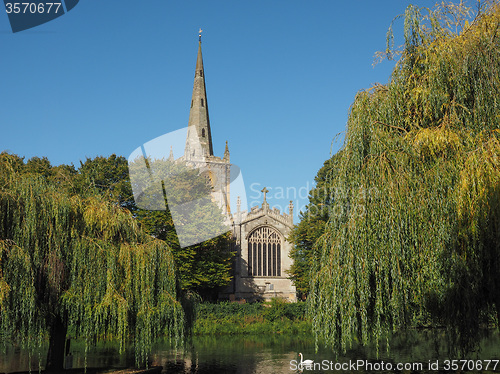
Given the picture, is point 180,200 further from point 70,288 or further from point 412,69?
point 412,69

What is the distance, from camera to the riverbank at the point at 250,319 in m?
31.7

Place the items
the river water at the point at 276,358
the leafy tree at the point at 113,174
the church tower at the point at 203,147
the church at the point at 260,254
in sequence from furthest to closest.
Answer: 1. the church tower at the point at 203,147
2. the church at the point at 260,254
3. the leafy tree at the point at 113,174
4. the river water at the point at 276,358

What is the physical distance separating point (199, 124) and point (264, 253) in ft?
57.9

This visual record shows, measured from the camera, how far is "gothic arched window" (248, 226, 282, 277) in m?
44.7

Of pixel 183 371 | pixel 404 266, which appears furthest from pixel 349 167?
pixel 183 371

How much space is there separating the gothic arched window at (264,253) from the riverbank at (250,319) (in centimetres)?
996

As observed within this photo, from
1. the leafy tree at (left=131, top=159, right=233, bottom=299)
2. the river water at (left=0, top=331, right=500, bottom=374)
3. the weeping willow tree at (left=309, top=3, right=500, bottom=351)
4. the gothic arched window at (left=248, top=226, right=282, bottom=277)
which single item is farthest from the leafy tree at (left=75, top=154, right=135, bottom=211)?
the weeping willow tree at (left=309, top=3, right=500, bottom=351)

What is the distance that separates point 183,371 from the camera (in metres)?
16.4

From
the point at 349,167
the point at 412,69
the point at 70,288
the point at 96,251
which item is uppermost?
the point at 412,69

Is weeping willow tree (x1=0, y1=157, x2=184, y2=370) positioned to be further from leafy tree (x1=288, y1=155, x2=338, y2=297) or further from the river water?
leafy tree (x1=288, y1=155, x2=338, y2=297)

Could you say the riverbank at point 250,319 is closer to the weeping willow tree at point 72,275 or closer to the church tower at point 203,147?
the weeping willow tree at point 72,275

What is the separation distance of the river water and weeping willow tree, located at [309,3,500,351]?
557 cm

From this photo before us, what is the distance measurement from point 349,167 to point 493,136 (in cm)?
266

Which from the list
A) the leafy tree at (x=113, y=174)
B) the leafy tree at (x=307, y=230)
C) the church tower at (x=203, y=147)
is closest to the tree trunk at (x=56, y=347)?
the leafy tree at (x=113, y=174)
